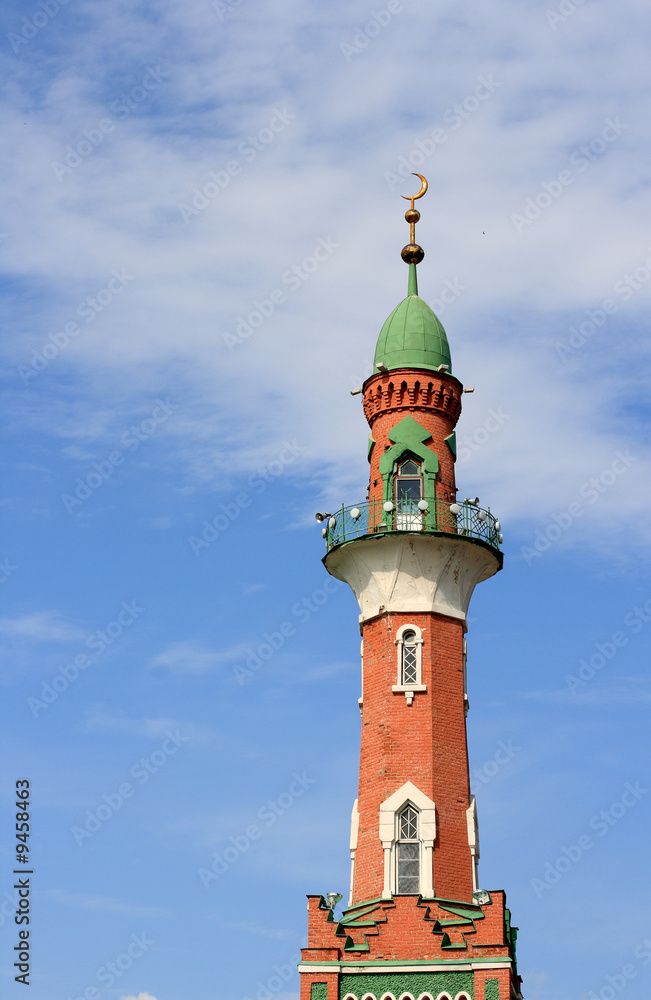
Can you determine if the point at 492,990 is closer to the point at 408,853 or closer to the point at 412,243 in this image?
the point at 408,853

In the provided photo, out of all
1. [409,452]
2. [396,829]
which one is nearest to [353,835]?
[396,829]

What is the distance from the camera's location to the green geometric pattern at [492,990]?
4088 centimetres

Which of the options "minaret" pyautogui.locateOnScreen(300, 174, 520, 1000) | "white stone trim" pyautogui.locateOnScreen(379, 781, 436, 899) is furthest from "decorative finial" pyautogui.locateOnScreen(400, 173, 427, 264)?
"white stone trim" pyautogui.locateOnScreen(379, 781, 436, 899)

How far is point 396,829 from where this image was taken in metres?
44.5

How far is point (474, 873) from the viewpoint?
44.8 m

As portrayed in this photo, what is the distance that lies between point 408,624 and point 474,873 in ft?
24.4

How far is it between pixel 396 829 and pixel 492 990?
5.45m

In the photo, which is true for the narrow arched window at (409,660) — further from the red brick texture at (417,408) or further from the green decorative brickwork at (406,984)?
the green decorative brickwork at (406,984)

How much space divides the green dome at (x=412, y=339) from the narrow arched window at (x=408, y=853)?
1412 centimetres

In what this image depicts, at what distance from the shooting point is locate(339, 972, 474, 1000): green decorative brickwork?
41469 mm

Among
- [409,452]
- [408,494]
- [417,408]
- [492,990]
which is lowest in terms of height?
[492,990]

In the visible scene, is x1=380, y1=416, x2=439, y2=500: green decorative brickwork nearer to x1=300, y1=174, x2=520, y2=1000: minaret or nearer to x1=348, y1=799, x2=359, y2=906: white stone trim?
x1=300, y1=174, x2=520, y2=1000: minaret

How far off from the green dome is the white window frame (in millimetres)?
8561

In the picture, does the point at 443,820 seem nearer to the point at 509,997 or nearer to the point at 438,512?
the point at 509,997
